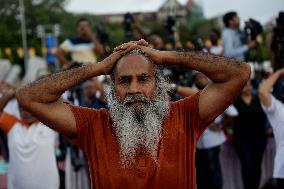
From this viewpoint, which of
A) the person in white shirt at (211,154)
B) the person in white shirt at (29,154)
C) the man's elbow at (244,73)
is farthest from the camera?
the person in white shirt at (211,154)

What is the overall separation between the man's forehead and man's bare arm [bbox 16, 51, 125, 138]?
0.21 feet

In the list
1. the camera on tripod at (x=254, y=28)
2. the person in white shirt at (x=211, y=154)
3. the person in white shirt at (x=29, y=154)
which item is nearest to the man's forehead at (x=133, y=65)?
the person in white shirt at (x=29, y=154)

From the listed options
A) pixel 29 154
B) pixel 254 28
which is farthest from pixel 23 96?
pixel 254 28

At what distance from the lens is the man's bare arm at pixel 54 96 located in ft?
10.6

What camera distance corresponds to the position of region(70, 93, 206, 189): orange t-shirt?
10.2 feet

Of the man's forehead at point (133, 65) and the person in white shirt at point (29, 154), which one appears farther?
the person in white shirt at point (29, 154)

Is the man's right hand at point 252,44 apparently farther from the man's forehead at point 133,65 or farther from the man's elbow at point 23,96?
the man's elbow at point 23,96

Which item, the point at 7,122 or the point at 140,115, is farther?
the point at 7,122

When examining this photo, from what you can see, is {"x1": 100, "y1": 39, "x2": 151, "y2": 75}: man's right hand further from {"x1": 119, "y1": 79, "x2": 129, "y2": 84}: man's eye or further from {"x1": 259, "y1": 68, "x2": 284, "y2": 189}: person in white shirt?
{"x1": 259, "y1": 68, "x2": 284, "y2": 189}: person in white shirt

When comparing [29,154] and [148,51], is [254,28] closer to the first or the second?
[29,154]

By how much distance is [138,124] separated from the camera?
127 inches

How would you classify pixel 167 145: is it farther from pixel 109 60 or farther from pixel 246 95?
pixel 246 95

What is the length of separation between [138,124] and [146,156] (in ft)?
0.65

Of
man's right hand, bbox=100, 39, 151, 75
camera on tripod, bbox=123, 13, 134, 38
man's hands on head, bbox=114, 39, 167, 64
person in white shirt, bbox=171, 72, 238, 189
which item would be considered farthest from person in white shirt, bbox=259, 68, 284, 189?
camera on tripod, bbox=123, 13, 134, 38
